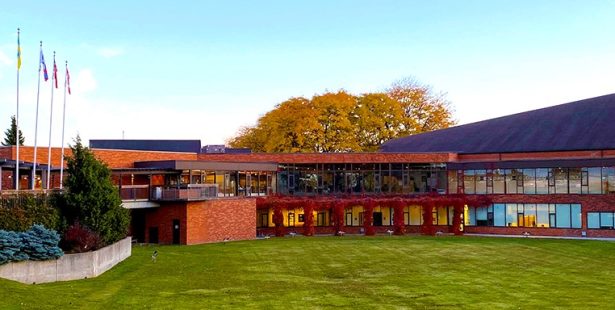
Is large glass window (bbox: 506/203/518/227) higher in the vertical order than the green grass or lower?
higher

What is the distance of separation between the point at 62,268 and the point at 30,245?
176cm

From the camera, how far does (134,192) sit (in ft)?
146

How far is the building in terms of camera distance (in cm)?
4678

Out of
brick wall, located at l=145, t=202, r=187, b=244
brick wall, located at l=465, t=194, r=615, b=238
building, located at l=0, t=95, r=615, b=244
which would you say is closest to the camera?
brick wall, located at l=145, t=202, r=187, b=244

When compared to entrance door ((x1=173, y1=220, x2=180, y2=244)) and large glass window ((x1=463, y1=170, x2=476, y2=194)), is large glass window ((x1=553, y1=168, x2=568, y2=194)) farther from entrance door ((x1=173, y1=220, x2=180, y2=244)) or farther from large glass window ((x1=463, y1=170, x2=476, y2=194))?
entrance door ((x1=173, y1=220, x2=180, y2=244))

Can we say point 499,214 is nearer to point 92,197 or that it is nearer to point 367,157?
point 367,157

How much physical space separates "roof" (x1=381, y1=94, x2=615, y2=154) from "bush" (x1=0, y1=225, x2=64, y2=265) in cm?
4071

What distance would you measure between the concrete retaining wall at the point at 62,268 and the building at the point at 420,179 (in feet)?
46.1

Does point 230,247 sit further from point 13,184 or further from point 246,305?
point 246,305

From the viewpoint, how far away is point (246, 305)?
23.4 metres

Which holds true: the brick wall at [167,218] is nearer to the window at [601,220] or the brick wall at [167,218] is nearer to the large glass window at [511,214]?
the large glass window at [511,214]

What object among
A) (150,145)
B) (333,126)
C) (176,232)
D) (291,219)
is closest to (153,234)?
(176,232)

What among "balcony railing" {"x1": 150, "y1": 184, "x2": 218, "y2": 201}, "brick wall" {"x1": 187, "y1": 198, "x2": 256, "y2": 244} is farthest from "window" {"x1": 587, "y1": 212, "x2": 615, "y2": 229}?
"balcony railing" {"x1": 150, "y1": 184, "x2": 218, "y2": 201}

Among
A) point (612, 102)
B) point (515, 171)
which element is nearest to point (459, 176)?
point (515, 171)
